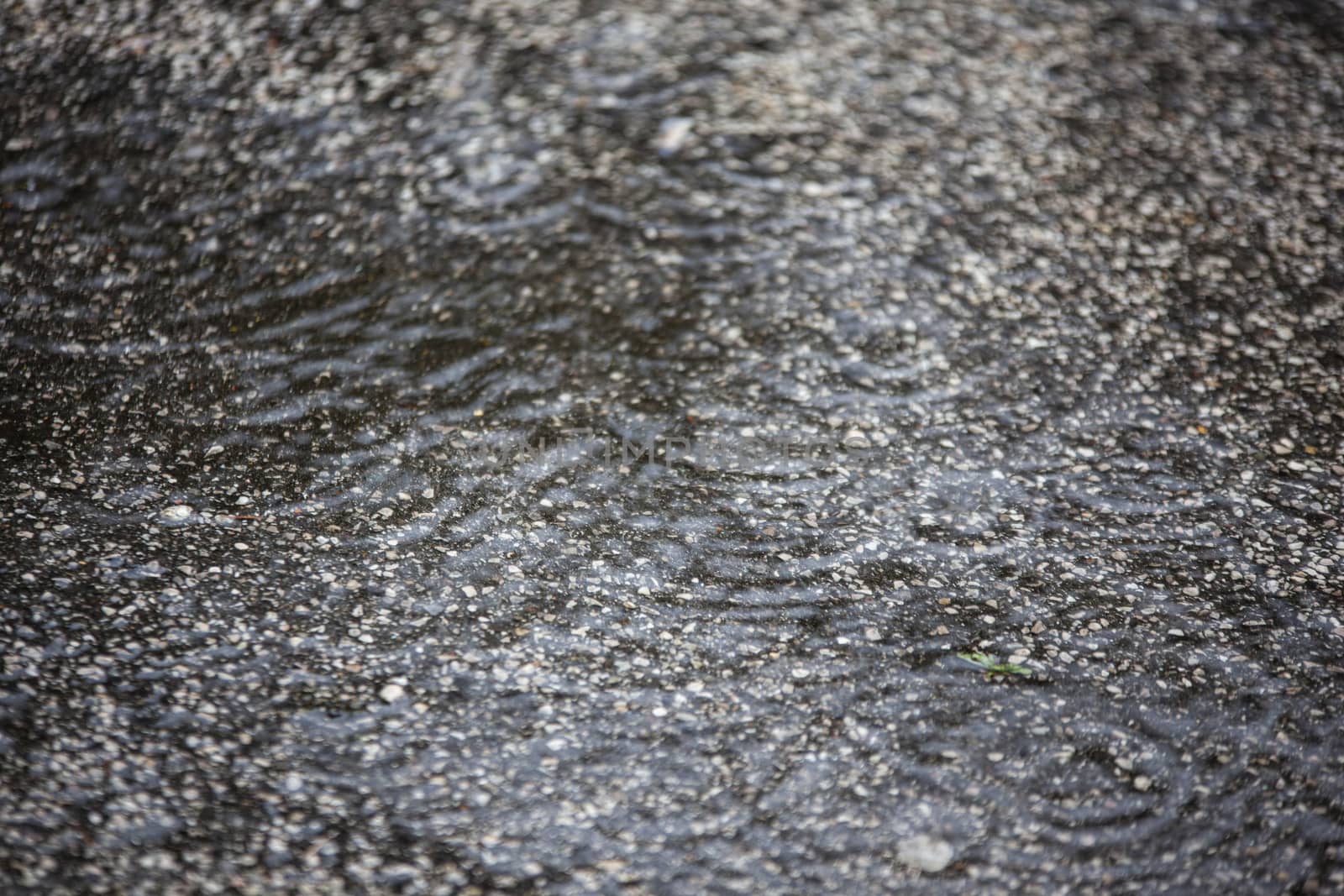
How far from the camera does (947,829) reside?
2.90 metres

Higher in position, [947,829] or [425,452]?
[425,452]

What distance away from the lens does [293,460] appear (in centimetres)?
383

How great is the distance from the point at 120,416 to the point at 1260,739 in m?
3.90

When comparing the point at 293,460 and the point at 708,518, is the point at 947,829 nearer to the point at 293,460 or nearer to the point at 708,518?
the point at 708,518

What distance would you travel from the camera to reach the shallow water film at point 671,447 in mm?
2912

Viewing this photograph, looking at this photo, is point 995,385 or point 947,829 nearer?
point 947,829

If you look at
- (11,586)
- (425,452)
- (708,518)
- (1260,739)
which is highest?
(11,586)

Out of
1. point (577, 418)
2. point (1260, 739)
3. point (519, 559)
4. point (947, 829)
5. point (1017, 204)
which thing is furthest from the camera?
point (1017, 204)

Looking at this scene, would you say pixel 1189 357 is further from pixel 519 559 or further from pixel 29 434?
pixel 29 434

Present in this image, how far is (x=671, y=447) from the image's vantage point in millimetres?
4012

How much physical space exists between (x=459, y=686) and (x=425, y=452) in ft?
3.39

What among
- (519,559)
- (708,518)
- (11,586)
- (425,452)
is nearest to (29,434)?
(11,586)

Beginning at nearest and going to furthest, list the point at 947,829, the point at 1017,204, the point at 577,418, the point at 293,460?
the point at 947,829 → the point at 293,460 → the point at 577,418 → the point at 1017,204

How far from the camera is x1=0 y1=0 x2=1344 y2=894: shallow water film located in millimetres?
2912
